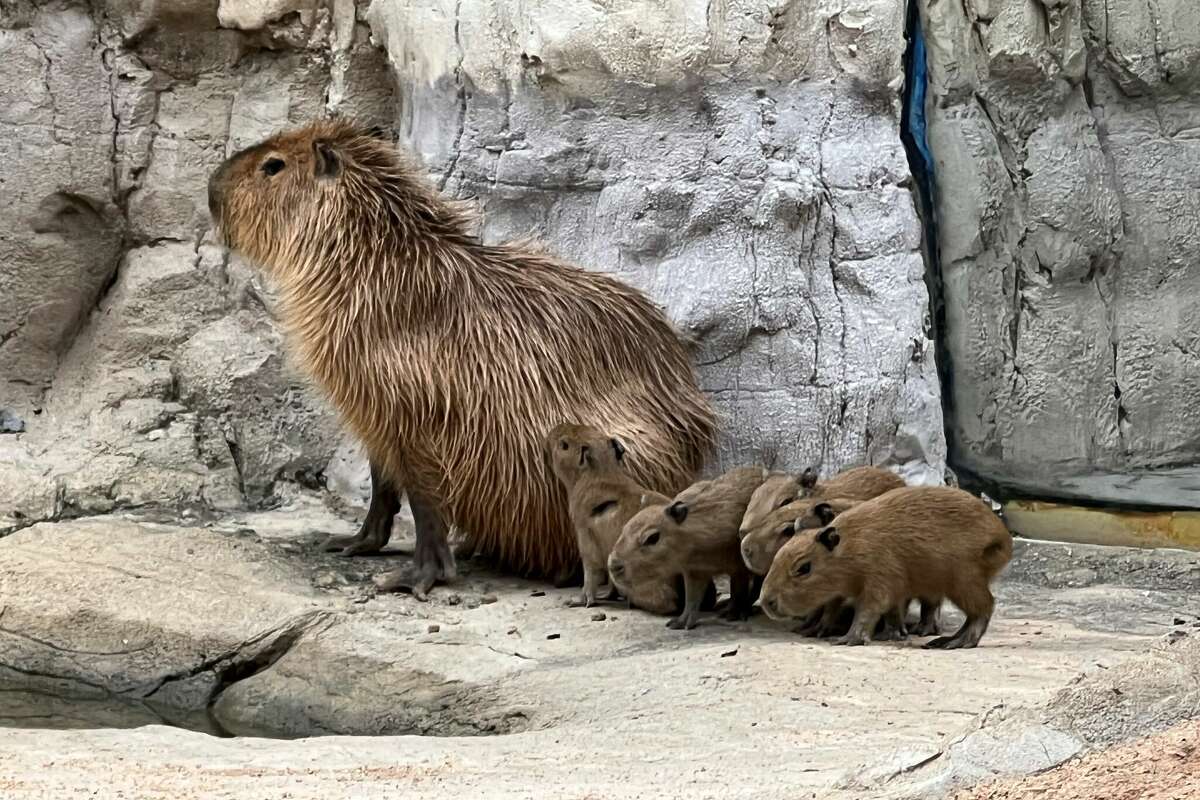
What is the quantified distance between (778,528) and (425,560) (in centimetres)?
137

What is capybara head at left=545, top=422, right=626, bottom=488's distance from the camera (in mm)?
5996

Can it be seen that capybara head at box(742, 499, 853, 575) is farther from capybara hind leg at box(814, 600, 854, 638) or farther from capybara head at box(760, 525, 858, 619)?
capybara hind leg at box(814, 600, 854, 638)

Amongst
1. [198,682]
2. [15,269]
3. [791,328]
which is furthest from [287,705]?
[15,269]

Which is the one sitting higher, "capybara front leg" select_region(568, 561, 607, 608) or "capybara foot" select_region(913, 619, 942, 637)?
"capybara foot" select_region(913, 619, 942, 637)

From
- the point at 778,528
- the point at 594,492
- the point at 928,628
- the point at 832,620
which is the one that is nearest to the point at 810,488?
the point at 778,528

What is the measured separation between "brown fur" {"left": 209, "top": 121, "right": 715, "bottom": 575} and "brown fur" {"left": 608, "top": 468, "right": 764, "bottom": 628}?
1.79 ft

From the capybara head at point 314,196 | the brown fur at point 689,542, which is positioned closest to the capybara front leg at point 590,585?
the brown fur at point 689,542

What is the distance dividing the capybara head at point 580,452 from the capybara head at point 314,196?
99 cm

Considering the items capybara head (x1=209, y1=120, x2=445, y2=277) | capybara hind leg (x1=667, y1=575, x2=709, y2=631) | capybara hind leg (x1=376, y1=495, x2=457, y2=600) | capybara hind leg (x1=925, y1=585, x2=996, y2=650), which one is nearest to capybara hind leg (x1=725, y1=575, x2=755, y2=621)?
capybara hind leg (x1=667, y1=575, x2=709, y2=631)

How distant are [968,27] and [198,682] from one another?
3.87 m

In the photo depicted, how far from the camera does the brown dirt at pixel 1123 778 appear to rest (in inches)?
135

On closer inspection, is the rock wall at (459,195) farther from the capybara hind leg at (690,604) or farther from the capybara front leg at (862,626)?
the capybara front leg at (862,626)

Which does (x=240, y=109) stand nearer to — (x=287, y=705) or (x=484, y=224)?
(x=484, y=224)

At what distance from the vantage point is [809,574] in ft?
17.2
